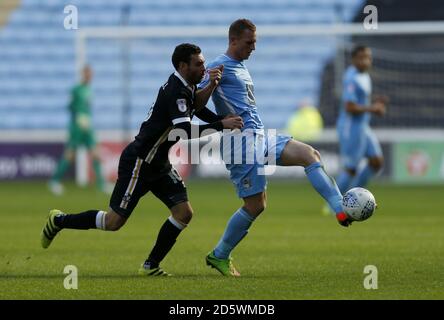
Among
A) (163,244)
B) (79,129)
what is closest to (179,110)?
(163,244)

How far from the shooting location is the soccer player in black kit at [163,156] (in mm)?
7766

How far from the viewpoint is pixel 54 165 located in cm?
2478

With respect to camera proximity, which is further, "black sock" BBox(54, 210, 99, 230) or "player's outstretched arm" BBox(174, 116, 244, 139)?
"black sock" BBox(54, 210, 99, 230)

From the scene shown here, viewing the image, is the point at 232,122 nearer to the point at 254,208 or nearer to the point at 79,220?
the point at 254,208

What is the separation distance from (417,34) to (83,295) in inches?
728

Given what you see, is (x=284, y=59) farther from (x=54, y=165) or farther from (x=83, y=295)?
(x=83, y=295)

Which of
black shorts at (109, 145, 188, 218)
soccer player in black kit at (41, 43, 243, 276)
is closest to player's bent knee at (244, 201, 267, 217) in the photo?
soccer player in black kit at (41, 43, 243, 276)

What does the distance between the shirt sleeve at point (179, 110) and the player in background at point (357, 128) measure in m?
7.31

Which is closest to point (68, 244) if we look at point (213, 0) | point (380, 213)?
point (380, 213)

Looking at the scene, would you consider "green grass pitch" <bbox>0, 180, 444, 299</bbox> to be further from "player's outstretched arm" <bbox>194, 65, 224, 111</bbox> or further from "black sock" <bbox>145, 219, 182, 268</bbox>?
"player's outstretched arm" <bbox>194, 65, 224, 111</bbox>

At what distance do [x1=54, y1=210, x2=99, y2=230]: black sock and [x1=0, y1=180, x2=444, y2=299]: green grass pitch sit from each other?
1.31 ft

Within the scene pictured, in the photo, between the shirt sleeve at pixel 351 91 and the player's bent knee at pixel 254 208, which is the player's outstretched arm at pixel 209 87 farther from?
the shirt sleeve at pixel 351 91

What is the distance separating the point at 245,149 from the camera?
8.24m

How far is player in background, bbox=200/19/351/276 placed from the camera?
Result: 8109 millimetres
